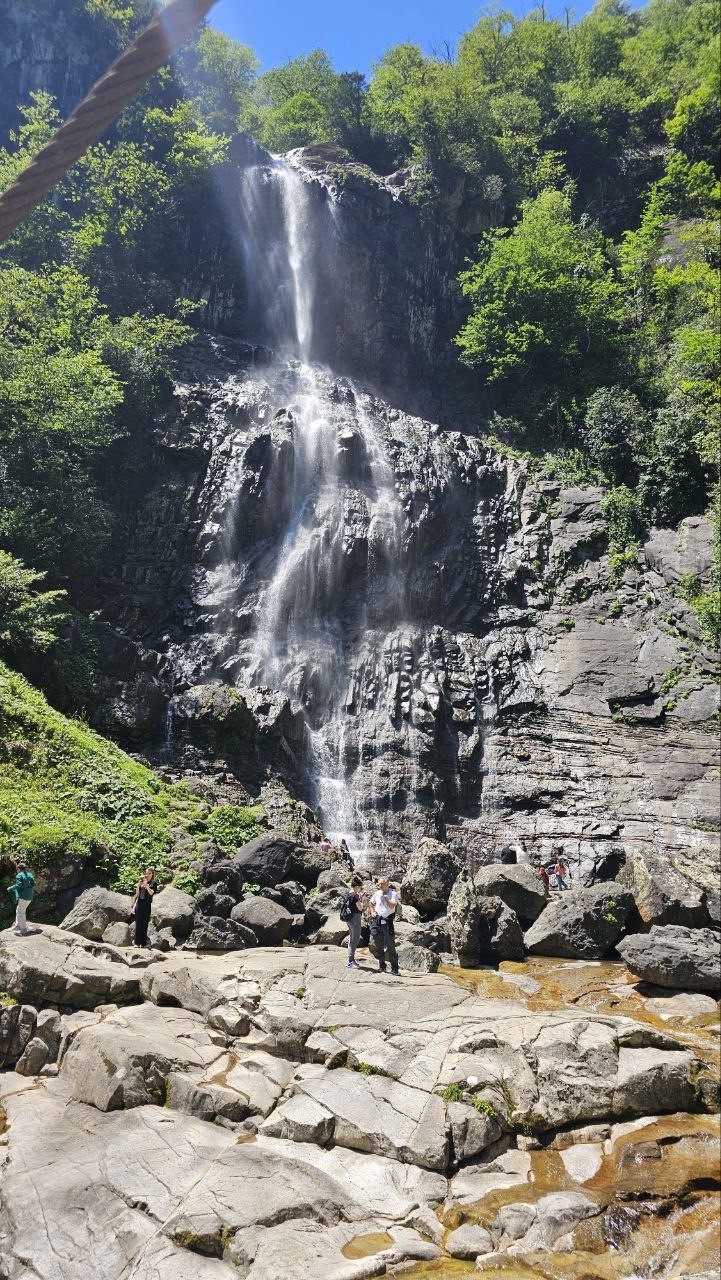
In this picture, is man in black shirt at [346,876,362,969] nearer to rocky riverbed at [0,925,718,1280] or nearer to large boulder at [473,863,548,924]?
rocky riverbed at [0,925,718,1280]

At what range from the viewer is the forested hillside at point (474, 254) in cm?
2270

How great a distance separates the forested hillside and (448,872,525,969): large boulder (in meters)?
10.7

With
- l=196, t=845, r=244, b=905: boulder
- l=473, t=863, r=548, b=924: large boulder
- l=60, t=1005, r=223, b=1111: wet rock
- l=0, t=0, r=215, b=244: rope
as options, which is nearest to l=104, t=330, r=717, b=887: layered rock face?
l=473, t=863, r=548, b=924: large boulder

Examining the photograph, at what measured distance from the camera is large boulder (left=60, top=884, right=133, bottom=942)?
39.6 ft

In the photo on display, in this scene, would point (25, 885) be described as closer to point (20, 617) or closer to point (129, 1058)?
point (129, 1058)

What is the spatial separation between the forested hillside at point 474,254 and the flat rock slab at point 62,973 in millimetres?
9331

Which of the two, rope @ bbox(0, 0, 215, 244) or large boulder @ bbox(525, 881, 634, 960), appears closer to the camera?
rope @ bbox(0, 0, 215, 244)

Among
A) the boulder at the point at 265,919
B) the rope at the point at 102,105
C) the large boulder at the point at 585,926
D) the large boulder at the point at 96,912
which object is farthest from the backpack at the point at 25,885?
the rope at the point at 102,105

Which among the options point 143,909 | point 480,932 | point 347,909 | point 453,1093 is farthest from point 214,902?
point 453,1093

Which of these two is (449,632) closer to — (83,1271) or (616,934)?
(616,934)

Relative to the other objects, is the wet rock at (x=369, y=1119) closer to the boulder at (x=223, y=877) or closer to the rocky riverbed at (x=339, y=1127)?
A: the rocky riverbed at (x=339, y=1127)

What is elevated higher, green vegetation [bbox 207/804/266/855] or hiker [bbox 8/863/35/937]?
green vegetation [bbox 207/804/266/855]

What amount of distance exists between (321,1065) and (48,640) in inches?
499

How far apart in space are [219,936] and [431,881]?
480cm
